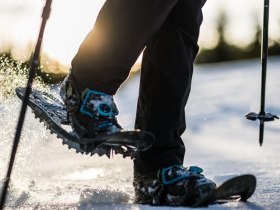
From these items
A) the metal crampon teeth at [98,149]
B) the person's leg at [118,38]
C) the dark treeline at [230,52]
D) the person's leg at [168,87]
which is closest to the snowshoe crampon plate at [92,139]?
the metal crampon teeth at [98,149]

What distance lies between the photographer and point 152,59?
2.73m

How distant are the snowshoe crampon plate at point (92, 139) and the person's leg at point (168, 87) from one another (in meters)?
0.14

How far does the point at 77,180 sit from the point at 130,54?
52.5 inches

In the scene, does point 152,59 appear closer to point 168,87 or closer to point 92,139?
point 168,87

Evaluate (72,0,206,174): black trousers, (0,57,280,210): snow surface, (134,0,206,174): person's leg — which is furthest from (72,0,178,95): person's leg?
(0,57,280,210): snow surface

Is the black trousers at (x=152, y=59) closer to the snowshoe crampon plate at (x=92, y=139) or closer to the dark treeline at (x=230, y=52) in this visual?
the snowshoe crampon plate at (x=92, y=139)

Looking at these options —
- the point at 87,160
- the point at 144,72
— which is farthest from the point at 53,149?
the point at 144,72

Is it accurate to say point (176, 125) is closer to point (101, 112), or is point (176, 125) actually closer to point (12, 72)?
point (101, 112)

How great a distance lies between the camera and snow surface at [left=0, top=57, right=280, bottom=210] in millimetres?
2627

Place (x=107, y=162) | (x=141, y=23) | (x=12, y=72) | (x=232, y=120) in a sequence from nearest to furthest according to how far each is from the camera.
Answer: (x=141, y=23) → (x=12, y=72) → (x=107, y=162) → (x=232, y=120)

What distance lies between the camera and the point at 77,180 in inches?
139

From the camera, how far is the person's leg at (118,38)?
2398 millimetres

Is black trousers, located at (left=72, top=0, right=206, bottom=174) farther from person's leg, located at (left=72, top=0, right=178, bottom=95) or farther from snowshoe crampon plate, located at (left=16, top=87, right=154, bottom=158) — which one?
snowshoe crampon plate, located at (left=16, top=87, right=154, bottom=158)

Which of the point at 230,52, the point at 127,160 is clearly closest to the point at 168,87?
the point at 127,160
